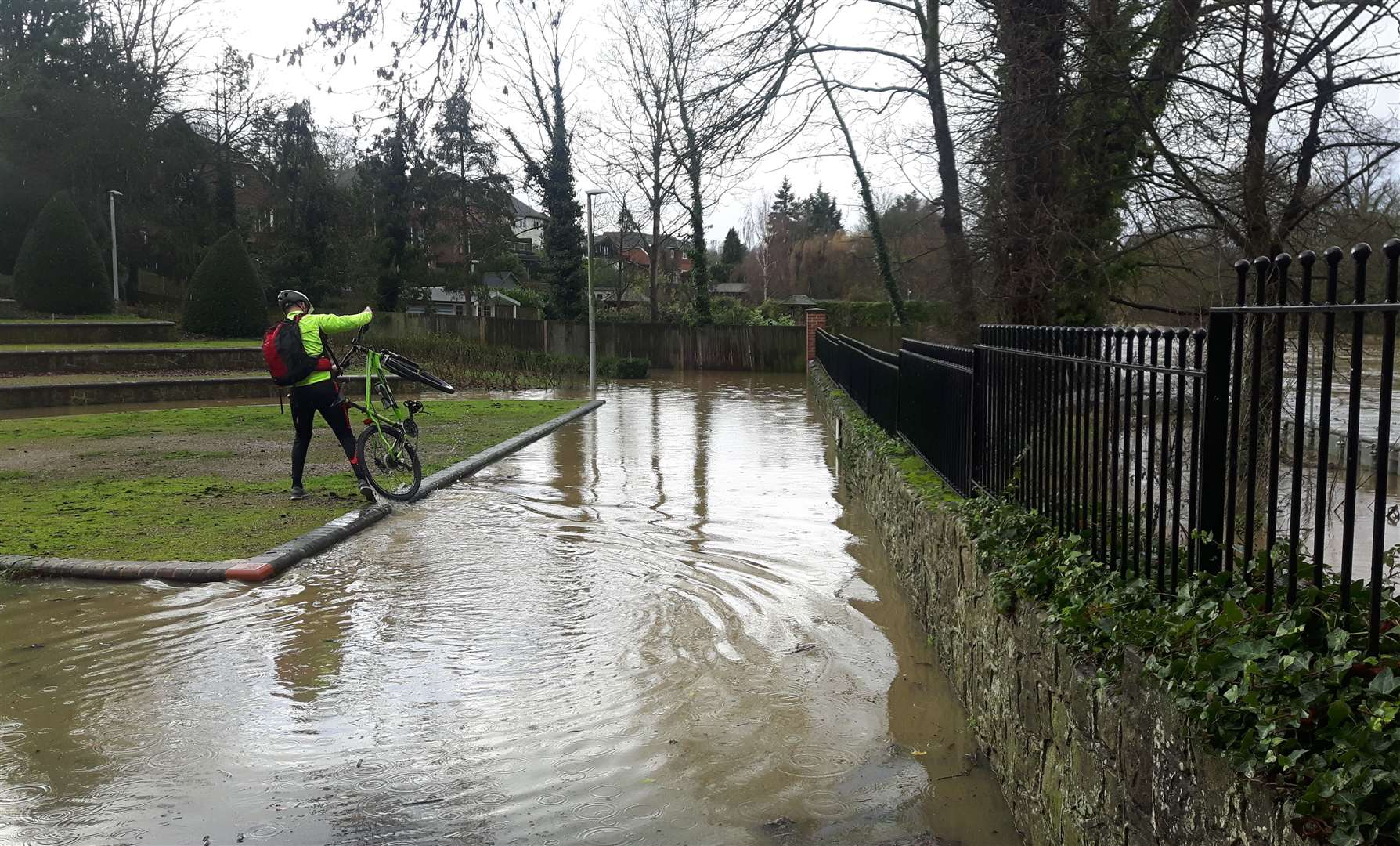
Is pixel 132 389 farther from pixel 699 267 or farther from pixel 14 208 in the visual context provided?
pixel 699 267

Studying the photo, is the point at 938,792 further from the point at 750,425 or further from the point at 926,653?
the point at 750,425

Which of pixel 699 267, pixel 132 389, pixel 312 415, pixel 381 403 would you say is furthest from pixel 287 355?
pixel 699 267

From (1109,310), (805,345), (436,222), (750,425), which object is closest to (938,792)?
(1109,310)

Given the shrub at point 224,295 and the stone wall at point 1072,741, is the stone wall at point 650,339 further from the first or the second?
the stone wall at point 1072,741

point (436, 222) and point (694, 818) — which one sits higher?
point (436, 222)

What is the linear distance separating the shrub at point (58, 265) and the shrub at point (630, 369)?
15752 millimetres

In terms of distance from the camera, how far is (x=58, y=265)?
101 feet

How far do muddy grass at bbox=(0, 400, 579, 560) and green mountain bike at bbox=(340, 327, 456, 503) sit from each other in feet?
1.11

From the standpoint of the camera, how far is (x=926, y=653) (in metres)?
5.76

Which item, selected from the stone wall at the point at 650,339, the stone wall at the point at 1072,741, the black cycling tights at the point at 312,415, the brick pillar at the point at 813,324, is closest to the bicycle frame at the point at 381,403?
the black cycling tights at the point at 312,415

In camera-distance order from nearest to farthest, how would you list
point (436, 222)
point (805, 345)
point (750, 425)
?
point (750, 425) < point (805, 345) < point (436, 222)

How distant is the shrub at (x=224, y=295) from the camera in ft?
101

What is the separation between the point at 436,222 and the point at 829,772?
43.8m

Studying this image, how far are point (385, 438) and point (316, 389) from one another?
0.82m
